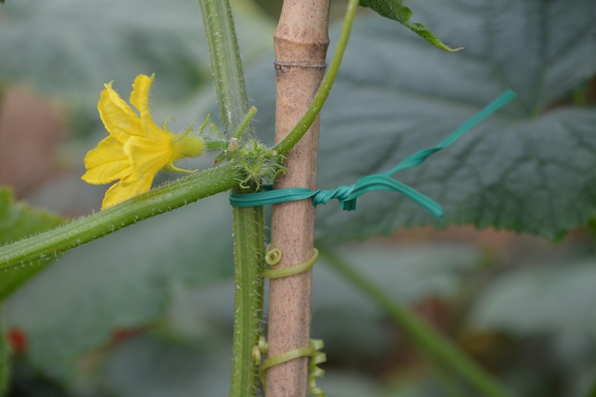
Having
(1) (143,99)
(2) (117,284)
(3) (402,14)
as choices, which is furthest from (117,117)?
(2) (117,284)

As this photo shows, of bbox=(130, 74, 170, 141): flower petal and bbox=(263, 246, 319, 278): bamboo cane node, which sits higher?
bbox=(130, 74, 170, 141): flower petal

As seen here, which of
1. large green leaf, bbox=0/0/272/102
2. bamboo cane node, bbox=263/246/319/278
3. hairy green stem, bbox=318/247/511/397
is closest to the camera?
bamboo cane node, bbox=263/246/319/278

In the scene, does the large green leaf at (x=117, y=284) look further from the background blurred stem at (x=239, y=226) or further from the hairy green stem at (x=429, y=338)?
the background blurred stem at (x=239, y=226)

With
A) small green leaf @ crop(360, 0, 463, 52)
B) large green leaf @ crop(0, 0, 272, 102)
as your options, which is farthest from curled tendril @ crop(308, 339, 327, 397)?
large green leaf @ crop(0, 0, 272, 102)

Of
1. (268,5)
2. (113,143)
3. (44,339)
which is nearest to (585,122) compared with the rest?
(113,143)

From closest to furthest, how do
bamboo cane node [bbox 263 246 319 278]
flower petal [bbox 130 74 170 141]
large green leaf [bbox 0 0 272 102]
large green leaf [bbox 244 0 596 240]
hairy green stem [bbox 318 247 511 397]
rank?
flower petal [bbox 130 74 170 141]
bamboo cane node [bbox 263 246 319 278]
large green leaf [bbox 244 0 596 240]
hairy green stem [bbox 318 247 511 397]
large green leaf [bbox 0 0 272 102]

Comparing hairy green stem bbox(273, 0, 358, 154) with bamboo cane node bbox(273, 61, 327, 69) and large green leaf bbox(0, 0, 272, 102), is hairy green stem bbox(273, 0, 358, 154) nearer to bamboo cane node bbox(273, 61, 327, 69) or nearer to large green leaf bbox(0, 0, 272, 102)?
bamboo cane node bbox(273, 61, 327, 69)

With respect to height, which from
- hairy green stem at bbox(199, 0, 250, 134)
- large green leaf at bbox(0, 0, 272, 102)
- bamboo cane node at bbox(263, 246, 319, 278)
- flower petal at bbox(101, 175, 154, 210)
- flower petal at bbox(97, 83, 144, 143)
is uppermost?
large green leaf at bbox(0, 0, 272, 102)
